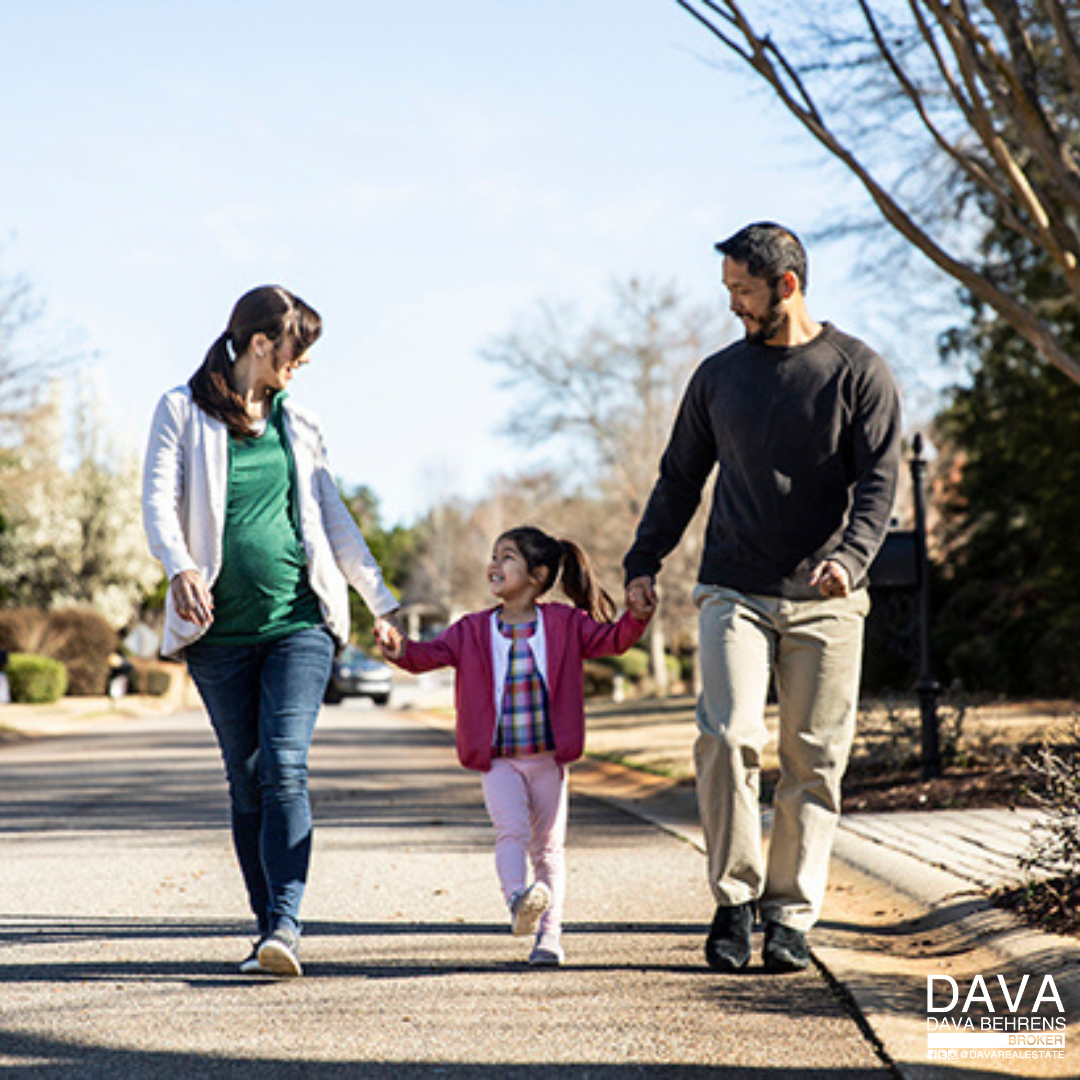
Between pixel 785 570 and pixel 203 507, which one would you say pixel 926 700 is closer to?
pixel 785 570

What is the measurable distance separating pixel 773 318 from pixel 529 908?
2.01 metres

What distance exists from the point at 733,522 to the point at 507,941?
1665mm

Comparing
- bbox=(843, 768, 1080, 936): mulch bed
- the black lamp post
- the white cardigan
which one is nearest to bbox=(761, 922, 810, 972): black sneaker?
the white cardigan

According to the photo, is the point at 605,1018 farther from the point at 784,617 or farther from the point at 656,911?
the point at 656,911

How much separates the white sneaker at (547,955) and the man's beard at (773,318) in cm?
204

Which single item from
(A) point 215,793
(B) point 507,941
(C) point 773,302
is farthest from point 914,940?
(A) point 215,793

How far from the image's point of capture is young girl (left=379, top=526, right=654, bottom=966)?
17.4 feet

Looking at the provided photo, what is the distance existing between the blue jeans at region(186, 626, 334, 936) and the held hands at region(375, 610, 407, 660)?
0.57ft

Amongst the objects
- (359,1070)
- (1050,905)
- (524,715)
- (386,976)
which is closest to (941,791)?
(1050,905)

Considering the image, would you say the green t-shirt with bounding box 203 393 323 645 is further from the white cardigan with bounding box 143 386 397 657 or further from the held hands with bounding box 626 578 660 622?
Answer: the held hands with bounding box 626 578 660 622

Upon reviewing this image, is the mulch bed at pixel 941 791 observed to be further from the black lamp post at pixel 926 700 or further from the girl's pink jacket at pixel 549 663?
the girl's pink jacket at pixel 549 663

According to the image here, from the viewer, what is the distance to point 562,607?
5.38 metres

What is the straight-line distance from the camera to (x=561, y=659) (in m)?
5.38

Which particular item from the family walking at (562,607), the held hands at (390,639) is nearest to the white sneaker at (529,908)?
the family walking at (562,607)
